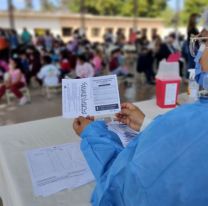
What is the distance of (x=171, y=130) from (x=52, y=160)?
665 mm

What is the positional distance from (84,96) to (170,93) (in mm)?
726

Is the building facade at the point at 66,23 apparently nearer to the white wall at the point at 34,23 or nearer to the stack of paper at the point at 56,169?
the white wall at the point at 34,23

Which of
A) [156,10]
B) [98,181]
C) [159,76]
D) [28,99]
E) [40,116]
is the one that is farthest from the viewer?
[156,10]

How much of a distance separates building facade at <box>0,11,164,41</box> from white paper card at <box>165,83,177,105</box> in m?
18.0

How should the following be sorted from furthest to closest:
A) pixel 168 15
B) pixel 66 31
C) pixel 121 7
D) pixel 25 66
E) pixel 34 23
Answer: pixel 168 15 → pixel 121 7 → pixel 66 31 → pixel 34 23 → pixel 25 66

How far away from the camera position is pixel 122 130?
45.5 inches

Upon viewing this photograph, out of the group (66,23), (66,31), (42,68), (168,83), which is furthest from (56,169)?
A: (66,31)

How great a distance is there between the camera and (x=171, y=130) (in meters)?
0.49

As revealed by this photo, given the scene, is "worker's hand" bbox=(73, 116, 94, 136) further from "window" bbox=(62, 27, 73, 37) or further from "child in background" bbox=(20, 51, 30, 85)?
"window" bbox=(62, 27, 73, 37)

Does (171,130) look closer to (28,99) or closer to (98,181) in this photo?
(98,181)

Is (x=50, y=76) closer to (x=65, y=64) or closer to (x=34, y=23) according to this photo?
(x=65, y=64)

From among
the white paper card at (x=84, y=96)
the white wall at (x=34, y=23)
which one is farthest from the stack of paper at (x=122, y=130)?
the white wall at (x=34, y=23)

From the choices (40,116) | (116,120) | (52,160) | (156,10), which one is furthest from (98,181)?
(156,10)

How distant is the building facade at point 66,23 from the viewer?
19500mm
